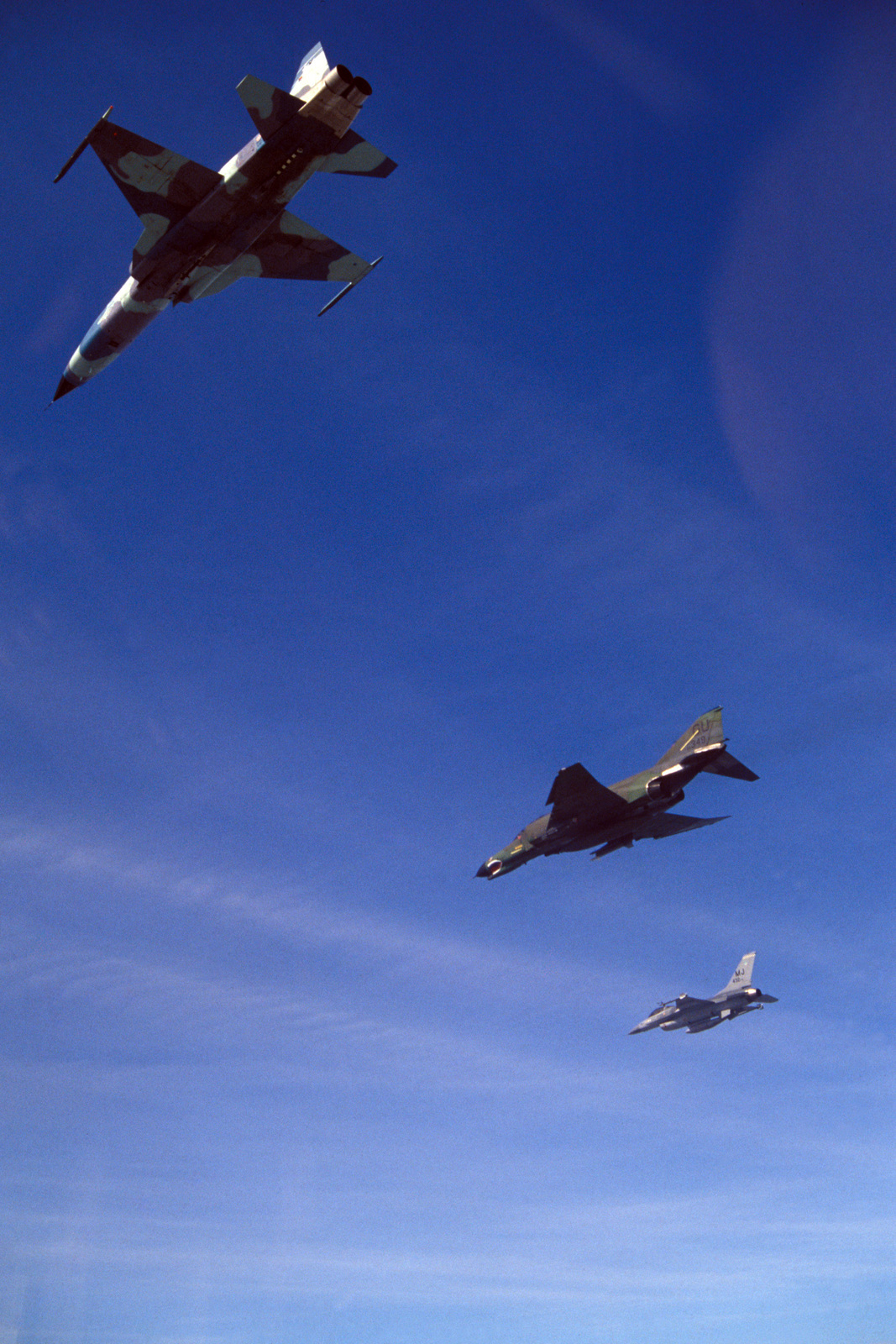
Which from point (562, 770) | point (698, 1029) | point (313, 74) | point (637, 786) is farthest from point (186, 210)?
point (698, 1029)

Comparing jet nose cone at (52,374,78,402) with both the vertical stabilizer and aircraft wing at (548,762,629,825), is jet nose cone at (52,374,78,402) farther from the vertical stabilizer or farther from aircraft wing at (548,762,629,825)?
aircraft wing at (548,762,629,825)

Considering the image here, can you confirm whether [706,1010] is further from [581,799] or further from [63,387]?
[63,387]

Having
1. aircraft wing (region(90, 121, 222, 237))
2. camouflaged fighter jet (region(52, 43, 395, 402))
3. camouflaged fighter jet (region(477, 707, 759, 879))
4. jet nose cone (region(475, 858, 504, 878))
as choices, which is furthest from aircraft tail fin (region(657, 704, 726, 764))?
aircraft wing (region(90, 121, 222, 237))

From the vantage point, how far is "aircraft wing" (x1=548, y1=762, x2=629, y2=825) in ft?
176

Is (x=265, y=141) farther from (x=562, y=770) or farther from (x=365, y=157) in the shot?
(x=562, y=770)

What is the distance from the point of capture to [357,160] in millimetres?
42281

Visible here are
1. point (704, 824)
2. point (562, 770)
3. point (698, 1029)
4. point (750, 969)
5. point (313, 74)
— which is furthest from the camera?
point (750, 969)

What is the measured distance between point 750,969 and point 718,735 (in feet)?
169

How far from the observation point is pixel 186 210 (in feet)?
138

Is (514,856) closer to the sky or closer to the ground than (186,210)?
closer to the ground

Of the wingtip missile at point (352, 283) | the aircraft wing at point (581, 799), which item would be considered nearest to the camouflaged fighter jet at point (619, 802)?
the aircraft wing at point (581, 799)

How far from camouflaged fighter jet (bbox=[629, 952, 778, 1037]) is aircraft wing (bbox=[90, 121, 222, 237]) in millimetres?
74888

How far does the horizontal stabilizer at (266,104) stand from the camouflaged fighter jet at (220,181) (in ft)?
0.11

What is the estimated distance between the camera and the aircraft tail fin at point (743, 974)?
92.2 meters
